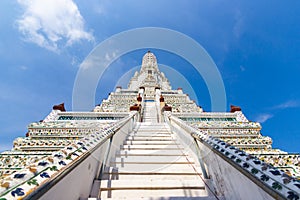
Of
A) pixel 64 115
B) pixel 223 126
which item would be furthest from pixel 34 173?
pixel 64 115

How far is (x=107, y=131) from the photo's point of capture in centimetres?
268

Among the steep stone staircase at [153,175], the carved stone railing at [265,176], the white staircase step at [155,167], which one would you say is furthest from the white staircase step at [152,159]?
the carved stone railing at [265,176]

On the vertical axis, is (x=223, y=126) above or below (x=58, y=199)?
above

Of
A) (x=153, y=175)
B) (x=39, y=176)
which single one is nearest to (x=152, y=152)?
(x=153, y=175)

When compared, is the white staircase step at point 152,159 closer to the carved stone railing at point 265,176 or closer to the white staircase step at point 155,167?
the white staircase step at point 155,167

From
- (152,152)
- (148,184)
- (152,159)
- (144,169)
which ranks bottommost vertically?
(148,184)

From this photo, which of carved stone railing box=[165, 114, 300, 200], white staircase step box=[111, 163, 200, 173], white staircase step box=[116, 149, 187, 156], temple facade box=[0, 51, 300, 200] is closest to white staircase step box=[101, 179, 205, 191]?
temple facade box=[0, 51, 300, 200]

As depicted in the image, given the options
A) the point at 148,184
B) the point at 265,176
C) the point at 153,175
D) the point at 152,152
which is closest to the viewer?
the point at 265,176

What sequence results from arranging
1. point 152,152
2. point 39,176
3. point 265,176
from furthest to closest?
point 152,152, point 265,176, point 39,176

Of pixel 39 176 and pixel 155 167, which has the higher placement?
pixel 39 176

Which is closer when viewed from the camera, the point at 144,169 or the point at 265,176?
the point at 265,176

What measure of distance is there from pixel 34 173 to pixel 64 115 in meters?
6.67

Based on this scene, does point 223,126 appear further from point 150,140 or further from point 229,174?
point 229,174

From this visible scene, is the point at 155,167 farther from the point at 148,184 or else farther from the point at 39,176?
the point at 39,176
